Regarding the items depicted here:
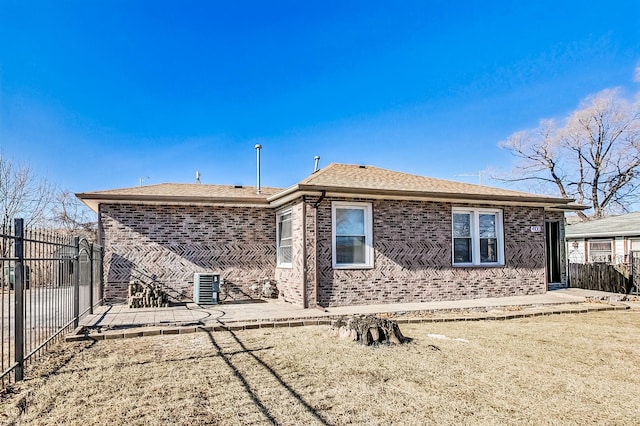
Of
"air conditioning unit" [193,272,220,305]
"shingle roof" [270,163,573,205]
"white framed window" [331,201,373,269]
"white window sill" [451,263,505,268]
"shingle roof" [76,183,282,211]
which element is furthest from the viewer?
"white window sill" [451,263,505,268]

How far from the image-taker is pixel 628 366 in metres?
5.55

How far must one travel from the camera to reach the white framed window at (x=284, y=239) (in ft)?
36.7

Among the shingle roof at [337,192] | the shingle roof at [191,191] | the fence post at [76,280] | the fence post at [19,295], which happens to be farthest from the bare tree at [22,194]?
the fence post at [19,295]

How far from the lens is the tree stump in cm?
662

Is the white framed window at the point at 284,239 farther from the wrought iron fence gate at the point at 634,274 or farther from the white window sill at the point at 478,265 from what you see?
the wrought iron fence gate at the point at 634,274

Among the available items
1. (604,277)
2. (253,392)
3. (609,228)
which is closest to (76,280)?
(253,392)

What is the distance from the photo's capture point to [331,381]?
15.9 ft

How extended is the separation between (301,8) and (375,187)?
23.3 feet

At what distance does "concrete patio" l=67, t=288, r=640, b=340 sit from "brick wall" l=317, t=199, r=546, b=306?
0.36 m

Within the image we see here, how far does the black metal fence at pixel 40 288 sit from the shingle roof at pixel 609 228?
19.1m

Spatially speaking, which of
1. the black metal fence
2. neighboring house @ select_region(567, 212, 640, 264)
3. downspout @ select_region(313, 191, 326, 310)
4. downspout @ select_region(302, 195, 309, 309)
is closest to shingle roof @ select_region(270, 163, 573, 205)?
downspout @ select_region(313, 191, 326, 310)

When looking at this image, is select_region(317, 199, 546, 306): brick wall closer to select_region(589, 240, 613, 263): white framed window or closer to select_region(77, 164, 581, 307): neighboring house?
select_region(77, 164, 581, 307): neighboring house

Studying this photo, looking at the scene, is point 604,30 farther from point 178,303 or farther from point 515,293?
point 178,303

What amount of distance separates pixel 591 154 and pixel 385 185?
25833 millimetres
